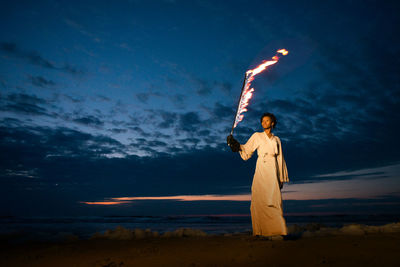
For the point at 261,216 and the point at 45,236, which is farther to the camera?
the point at 45,236

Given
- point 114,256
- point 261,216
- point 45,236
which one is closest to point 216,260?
point 114,256

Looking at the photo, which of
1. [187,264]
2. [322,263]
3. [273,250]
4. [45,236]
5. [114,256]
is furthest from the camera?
[45,236]

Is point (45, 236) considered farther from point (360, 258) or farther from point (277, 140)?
point (360, 258)

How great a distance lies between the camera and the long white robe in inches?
255

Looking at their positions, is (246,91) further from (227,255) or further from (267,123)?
(227,255)

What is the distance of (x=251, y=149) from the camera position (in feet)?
23.1

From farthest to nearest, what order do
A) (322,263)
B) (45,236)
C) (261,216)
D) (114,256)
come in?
(45,236), (261,216), (114,256), (322,263)

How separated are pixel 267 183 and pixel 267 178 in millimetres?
127

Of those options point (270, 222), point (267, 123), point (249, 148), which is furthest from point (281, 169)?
point (270, 222)

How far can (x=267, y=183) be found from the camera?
22.0ft

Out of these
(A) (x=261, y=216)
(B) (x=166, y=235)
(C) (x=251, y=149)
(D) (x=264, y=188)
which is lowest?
(B) (x=166, y=235)

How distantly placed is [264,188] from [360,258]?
2741 millimetres

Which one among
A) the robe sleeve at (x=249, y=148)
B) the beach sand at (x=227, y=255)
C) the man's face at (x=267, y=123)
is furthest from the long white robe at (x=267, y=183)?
the beach sand at (x=227, y=255)

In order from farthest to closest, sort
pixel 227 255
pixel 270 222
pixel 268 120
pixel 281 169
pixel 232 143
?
pixel 268 120 < pixel 281 169 < pixel 232 143 < pixel 270 222 < pixel 227 255
